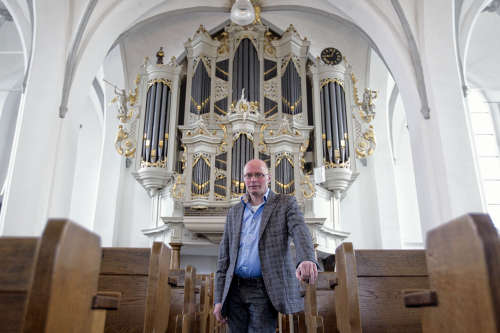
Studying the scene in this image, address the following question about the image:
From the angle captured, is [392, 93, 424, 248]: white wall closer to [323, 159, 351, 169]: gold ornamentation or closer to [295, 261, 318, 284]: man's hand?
[323, 159, 351, 169]: gold ornamentation

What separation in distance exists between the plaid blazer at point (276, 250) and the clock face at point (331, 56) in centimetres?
706

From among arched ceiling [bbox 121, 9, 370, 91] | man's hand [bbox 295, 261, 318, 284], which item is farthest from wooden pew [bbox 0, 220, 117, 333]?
arched ceiling [bbox 121, 9, 370, 91]

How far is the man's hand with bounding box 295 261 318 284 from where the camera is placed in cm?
253

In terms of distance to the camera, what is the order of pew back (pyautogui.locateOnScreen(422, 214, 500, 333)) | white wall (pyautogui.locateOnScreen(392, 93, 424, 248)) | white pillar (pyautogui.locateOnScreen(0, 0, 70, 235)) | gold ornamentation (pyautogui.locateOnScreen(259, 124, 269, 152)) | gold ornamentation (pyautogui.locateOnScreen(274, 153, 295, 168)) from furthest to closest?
white wall (pyautogui.locateOnScreen(392, 93, 424, 248)), gold ornamentation (pyautogui.locateOnScreen(259, 124, 269, 152)), gold ornamentation (pyautogui.locateOnScreen(274, 153, 295, 168)), white pillar (pyautogui.locateOnScreen(0, 0, 70, 235)), pew back (pyautogui.locateOnScreen(422, 214, 500, 333))

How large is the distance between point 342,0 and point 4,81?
635 cm

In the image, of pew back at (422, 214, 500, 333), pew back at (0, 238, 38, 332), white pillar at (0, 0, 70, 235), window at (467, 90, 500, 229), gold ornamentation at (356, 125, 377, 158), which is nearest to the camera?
pew back at (422, 214, 500, 333)

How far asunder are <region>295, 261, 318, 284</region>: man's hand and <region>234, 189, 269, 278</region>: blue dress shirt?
1.22 ft

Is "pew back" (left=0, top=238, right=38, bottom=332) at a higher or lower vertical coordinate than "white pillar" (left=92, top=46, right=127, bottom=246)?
lower

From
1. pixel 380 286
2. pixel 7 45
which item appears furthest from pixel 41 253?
pixel 7 45

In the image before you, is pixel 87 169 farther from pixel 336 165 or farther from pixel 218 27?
pixel 336 165

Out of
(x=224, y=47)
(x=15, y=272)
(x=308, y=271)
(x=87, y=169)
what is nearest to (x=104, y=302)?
(x=15, y=272)

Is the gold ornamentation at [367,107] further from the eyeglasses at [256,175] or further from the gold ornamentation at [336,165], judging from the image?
the eyeglasses at [256,175]

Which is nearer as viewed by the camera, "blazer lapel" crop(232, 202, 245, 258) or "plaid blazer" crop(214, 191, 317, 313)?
"plaid blazer" crop(214, 191, 317, 313)

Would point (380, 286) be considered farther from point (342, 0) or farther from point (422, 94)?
point (342, 0)
